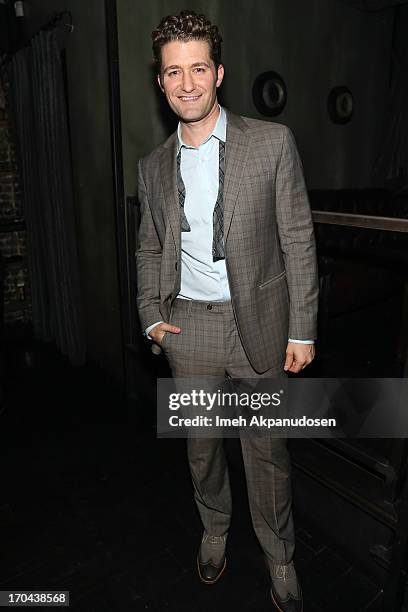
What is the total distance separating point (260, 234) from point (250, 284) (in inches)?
6.6

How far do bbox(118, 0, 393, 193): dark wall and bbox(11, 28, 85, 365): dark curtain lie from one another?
789 mm

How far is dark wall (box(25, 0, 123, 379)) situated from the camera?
3.23 m

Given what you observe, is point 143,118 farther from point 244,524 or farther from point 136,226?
point 244,524

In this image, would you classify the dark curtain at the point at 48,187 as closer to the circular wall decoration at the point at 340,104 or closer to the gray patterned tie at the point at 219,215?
the gray patterned tie at the point at 219,215

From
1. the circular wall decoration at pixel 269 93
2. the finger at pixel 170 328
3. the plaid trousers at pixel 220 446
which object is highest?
the circular wall decoration at pixel 269 93

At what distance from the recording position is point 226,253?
1.59 metres

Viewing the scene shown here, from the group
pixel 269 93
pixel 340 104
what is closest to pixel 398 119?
pixel 340 104

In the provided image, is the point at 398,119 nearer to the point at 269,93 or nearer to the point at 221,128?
the point at 269,93

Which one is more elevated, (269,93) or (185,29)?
(269,93)

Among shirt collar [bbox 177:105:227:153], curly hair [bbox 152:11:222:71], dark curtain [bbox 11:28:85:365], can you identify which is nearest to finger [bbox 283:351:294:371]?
shirt collar [bbox 177:105:227:153]

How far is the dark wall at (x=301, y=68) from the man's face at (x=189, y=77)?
1.63 meters

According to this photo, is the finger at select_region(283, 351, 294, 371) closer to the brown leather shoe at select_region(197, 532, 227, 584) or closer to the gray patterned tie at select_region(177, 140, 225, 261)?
the gray patterned tie at select_region(177, 140, 225, 261)

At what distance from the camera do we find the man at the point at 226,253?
1532 millimetres

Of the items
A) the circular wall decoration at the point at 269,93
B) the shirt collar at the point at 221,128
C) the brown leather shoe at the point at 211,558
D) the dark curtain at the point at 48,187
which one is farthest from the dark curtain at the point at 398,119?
the brown leather shoe at the point at 211,558
